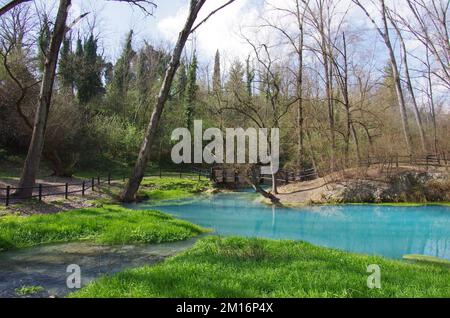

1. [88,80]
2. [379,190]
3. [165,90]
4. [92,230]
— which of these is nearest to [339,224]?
[379,190]

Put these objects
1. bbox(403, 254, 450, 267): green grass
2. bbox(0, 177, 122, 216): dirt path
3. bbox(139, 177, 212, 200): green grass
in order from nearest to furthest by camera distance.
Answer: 1. bbox(403, 254, 450, 267): green grass
2. bbox(0, 177, 122, 216): dirt path
3. bbox(139, 177, 212, 200): green grass

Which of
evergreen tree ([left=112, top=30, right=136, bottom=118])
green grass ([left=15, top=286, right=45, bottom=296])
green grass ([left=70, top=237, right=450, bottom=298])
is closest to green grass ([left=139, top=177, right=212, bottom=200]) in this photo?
evergreen tree ([left=112, top=30, right=136, bottom=118])

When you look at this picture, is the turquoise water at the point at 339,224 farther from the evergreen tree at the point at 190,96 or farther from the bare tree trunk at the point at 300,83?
the evergreen tree at the point at 190,96

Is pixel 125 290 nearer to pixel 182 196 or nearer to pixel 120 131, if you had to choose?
pixel 182 196

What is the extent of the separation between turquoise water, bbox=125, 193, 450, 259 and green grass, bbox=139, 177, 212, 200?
2301mm

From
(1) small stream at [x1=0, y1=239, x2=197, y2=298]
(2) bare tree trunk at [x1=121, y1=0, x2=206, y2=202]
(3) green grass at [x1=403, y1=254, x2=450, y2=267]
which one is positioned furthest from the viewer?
(2) bare tree trunk at [x1=121, y1=0, x2=206, y2=202]

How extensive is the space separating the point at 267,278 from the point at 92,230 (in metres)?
6.94

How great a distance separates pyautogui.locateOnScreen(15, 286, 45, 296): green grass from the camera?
19.9 ft

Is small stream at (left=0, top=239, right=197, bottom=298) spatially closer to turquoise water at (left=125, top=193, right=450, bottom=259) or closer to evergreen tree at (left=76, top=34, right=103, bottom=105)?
turquoise water at (left=125, top=193, right=450, bottom=259)

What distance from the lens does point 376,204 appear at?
22.2 m

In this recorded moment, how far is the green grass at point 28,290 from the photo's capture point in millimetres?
6057

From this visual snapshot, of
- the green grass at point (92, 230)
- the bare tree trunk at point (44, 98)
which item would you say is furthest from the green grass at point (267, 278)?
the bare tree trunk at point (44, 98)
